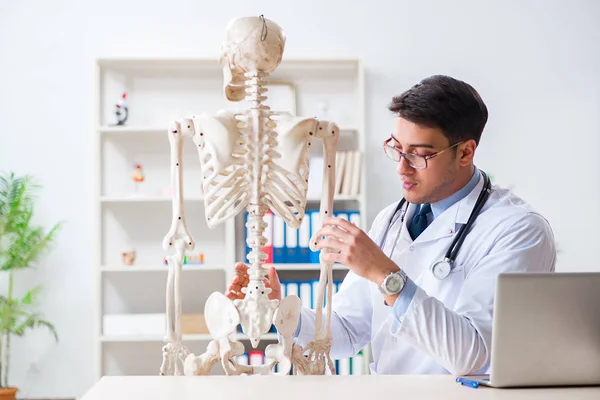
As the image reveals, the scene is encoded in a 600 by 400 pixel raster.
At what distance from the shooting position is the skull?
1.64 metres

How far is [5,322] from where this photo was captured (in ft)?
12.3

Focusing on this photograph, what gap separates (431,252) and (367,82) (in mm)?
2326

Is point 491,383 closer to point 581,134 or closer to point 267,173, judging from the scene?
point 267,173

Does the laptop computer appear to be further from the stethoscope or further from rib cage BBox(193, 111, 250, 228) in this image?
rib cage BBox(193, 111, 250, 228)

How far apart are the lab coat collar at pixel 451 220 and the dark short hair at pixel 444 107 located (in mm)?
164

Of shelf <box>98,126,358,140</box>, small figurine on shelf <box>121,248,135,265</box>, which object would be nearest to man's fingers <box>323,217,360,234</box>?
shelf <box>98,126,358,140</box>

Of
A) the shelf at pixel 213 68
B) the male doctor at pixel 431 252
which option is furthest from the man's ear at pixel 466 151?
the shelf at pixel 213 68

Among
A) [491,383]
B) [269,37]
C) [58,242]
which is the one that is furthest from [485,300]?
[58,242]

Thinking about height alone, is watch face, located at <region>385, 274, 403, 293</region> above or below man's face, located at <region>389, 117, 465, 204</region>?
below

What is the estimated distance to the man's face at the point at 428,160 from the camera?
192 centimetres

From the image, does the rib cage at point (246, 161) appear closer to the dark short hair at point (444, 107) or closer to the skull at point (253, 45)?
the skull at point (253, 45)

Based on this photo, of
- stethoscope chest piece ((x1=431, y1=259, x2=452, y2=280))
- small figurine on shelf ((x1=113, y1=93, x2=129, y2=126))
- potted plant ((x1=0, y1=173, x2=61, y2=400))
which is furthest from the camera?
small figurine on shelf ((x1=113, y1=93, x2=129, y2=126))

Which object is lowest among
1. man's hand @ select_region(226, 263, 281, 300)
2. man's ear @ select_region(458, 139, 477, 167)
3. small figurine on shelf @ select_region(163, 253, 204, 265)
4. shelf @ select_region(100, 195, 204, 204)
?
small figurine on shelf @ select_region(163, 253, 204, 265)

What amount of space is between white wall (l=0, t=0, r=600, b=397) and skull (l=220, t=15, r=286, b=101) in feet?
8.18
